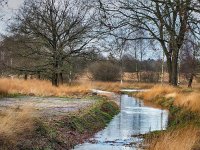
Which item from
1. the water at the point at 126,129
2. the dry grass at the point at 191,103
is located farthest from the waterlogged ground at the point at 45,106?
the dry grass at the point at 191,103

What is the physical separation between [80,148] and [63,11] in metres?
28.1

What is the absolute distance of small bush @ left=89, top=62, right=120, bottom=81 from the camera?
213ft

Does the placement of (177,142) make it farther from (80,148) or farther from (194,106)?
(194,106)

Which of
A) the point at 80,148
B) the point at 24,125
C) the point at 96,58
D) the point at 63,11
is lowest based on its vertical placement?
the point at 80,148

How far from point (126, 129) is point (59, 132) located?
180 inches

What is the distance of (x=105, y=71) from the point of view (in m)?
65.1

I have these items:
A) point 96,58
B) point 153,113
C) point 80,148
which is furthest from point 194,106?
point 96,58

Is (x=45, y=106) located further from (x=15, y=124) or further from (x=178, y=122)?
(x=15, y=124)

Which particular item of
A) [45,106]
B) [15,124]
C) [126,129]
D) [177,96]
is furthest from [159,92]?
[15,124]

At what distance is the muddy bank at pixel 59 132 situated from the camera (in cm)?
1016

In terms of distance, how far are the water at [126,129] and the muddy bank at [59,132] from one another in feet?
1.15

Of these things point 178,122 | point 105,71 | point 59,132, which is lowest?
point 178,122

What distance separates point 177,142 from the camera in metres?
10.4

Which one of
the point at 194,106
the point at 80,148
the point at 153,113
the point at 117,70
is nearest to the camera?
the point at 80,148
